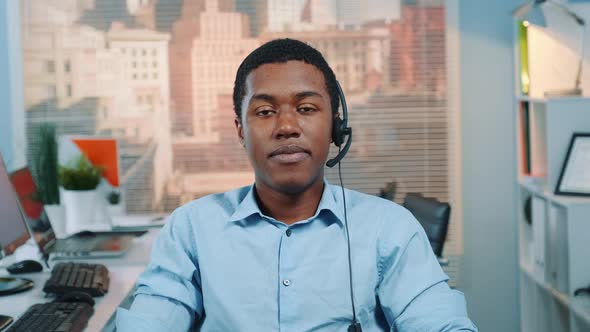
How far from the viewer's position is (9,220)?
97.7 inches

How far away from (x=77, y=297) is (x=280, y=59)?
1047mm

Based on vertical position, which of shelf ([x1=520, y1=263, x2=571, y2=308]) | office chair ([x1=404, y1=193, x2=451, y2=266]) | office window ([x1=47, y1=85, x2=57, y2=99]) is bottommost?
shelf ([x1=520, y1=263, x2=571, y2=308])

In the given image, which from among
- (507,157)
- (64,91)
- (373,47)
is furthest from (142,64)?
(507,157)

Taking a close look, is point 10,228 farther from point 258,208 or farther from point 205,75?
point 205,75

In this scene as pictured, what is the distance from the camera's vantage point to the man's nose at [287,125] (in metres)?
1.45

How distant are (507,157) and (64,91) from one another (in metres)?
2.31

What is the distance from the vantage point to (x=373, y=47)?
418 centimetres

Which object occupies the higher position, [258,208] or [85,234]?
[258,208]

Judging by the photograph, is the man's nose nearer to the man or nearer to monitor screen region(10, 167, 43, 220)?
the man

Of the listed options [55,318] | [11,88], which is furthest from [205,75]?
[55,318]

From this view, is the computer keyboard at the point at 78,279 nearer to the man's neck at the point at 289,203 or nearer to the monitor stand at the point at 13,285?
the monitor stand at the point at 13,285

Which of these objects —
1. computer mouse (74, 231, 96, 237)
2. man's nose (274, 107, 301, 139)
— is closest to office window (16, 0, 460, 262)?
computer mouse (74, 231, 96, 237)

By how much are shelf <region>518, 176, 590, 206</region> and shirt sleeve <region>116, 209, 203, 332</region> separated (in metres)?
1.97

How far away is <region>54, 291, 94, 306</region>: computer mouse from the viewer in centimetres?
217
